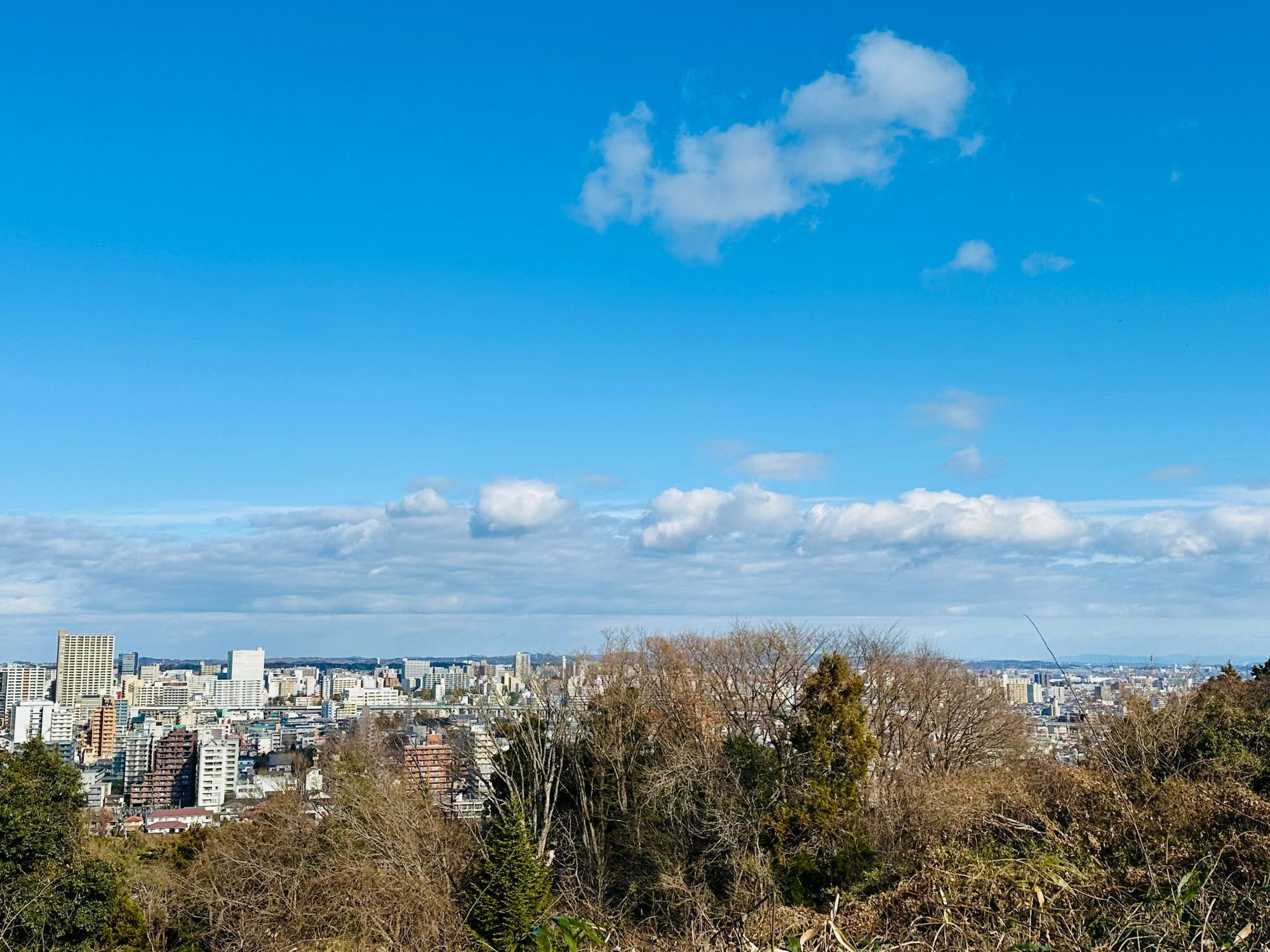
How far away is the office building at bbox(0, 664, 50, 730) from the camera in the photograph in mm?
104625

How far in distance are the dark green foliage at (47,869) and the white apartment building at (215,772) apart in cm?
3378

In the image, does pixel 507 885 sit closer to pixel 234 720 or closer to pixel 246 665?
pixel 234 720

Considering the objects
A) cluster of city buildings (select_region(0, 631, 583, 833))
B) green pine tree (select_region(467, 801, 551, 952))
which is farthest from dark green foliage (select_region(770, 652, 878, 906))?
cluster of city buildings (select_region(0, 631, 583, 833))

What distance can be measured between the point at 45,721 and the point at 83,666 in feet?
137

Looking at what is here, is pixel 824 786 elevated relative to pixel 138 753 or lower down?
elevated

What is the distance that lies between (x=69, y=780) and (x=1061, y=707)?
95.4ft

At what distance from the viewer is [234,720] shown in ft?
261

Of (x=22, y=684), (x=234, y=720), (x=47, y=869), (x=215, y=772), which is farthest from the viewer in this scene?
(x=22, y=684)

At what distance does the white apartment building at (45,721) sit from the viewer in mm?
73562

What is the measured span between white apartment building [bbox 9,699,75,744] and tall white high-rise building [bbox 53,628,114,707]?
23208 mm

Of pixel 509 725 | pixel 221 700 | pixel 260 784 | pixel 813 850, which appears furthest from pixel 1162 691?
pixel 221 700

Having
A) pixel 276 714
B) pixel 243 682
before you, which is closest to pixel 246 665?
pixel 243 682

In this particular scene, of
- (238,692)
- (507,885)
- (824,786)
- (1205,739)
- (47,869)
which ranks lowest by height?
(238,692)

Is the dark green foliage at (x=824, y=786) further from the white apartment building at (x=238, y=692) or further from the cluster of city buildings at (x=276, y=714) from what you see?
the white apartment building at (x=238, y=692)
